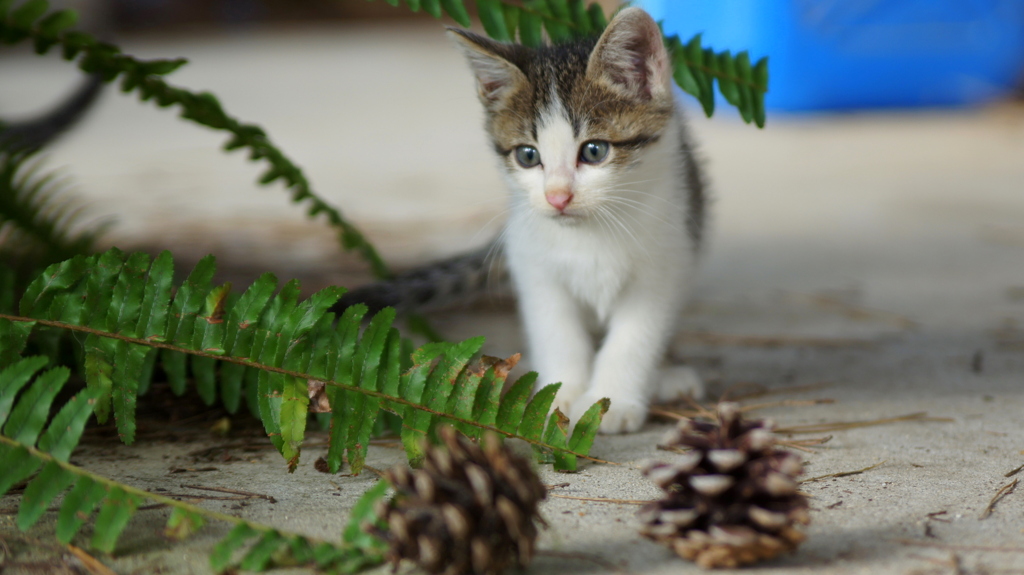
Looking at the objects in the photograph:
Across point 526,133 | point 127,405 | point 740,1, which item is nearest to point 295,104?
point 740,1

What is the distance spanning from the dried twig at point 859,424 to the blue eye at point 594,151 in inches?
28.2

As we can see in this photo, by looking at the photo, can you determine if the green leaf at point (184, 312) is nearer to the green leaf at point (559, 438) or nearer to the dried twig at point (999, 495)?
the green leaf at point (559, 438)

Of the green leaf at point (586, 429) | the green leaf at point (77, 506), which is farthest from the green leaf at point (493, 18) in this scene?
the green leaf at point (77, 506)

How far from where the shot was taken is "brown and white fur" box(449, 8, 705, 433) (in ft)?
6.11

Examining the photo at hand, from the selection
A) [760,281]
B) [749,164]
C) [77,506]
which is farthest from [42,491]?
[749,164]

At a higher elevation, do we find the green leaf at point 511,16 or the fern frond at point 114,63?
the green leaf at point 511,16

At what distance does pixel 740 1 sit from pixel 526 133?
16.8 ft

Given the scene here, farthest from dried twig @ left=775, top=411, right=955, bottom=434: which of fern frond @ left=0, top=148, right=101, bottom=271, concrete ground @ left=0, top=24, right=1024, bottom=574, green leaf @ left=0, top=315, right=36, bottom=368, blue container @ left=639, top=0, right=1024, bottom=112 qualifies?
blue container @ left=639, top=0, right=1024, bottom=112

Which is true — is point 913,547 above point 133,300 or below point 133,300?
below

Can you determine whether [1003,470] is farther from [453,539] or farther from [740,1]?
[740,1]

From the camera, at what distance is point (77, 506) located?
3.66ft

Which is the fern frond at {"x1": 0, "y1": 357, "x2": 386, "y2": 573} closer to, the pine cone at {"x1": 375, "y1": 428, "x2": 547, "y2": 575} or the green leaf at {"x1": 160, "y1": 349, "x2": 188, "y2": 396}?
the pine cone at {"x1": 375, "y1": 428, "x2": 547, "y2": 575}

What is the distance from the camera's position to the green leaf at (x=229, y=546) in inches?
41.9

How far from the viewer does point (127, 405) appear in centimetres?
140
